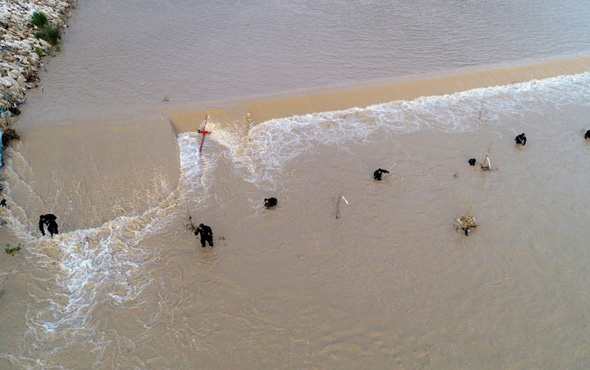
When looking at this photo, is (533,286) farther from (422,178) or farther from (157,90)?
(157,90)

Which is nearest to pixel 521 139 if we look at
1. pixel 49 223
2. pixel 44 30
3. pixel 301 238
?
pixel 301 238

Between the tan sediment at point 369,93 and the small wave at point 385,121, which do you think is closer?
the small wave at point 385,121

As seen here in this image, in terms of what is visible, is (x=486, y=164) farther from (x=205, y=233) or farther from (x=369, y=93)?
(x=205, y=233)

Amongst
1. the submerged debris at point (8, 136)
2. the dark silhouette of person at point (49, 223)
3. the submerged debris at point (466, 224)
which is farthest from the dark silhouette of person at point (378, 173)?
the submerged debris at point (8, 136)

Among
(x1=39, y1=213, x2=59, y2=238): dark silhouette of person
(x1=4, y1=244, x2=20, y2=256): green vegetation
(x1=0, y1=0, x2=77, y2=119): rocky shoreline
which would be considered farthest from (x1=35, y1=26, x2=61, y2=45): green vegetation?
(x1=4, y1=244, x2=20, y2=256): green vegetation

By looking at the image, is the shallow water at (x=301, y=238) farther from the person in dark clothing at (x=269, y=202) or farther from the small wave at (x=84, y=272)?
the person in dark clothing at (x=269, y=202)
